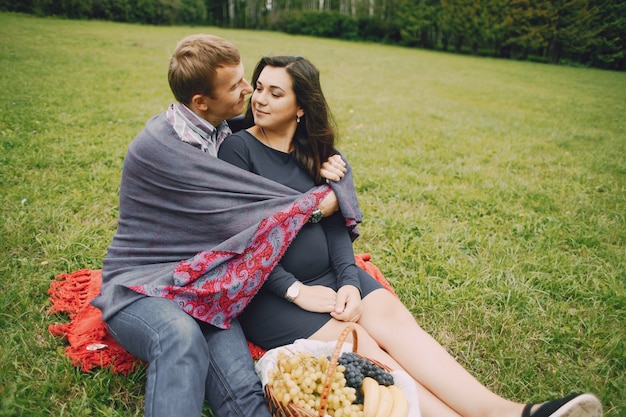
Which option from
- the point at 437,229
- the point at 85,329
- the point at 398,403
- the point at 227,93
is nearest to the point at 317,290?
the point at 398,403

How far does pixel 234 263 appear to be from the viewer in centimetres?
222

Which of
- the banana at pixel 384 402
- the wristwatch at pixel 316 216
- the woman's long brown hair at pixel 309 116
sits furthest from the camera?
the woman's long brown hair at pixel 309 116

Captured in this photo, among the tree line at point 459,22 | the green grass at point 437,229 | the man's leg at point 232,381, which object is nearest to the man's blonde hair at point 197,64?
the man's leg at point 232,381

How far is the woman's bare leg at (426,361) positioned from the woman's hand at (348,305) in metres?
0.11

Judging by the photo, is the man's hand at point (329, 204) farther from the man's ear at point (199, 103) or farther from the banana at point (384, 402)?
the banana at point (384, 402)

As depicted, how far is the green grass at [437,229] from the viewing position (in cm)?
245

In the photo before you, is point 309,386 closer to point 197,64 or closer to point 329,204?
point 329,204

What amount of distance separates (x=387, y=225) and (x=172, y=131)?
8.12ft

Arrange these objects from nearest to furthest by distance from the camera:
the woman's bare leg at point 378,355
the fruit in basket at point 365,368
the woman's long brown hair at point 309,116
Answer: the fruit in basket at point 365,368 < the woman's bare leg at point 378,355 < the woman's long brown hair at point 309,116

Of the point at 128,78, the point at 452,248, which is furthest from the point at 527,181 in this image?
the point at 128,78

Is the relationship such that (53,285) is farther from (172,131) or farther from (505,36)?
(505,36)

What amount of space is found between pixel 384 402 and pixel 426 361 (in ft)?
1.62

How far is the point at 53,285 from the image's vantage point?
282 centimetres

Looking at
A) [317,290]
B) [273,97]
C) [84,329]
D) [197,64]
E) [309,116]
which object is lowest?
[84,329]
